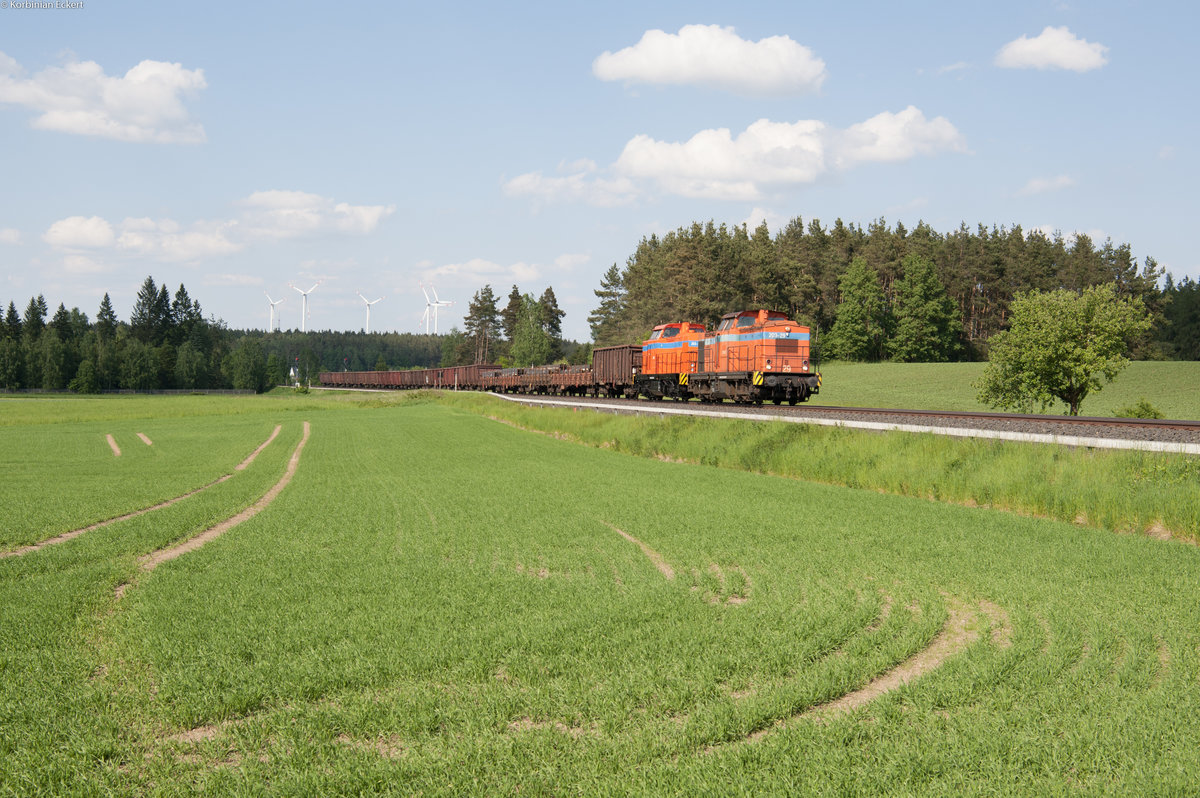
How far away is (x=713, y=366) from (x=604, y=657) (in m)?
32.2

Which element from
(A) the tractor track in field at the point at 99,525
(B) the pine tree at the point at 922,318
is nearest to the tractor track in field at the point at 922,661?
(A) the tractor track in field at the point at 99,525

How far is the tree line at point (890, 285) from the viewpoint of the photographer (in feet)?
320

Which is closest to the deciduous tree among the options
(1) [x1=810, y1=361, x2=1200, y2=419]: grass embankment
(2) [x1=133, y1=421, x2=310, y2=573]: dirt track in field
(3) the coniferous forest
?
(1) [x1=810, y1=361, x2=1200, y2=419]: grass embankment

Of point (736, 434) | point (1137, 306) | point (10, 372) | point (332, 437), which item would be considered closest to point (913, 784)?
point (736, 434)

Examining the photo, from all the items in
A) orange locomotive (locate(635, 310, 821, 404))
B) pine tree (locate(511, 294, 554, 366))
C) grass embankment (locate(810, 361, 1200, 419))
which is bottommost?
grass embankment (locate(810, 361, 1200, 419))

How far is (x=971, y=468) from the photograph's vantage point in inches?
677

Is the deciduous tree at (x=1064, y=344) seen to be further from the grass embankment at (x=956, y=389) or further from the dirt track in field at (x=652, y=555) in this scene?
the dirt track in field at (x=652, y=555)

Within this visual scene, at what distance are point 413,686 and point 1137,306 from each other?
4264cm

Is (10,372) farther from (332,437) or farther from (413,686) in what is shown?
(413,686)

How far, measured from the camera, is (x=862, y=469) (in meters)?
19.5

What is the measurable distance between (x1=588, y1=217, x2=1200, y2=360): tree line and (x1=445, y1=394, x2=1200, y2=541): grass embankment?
67.0 meters

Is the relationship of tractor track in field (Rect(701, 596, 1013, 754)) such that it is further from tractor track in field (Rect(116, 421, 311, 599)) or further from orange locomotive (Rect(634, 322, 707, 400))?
orange locomotive (Rect(634, 322, 707, 400))

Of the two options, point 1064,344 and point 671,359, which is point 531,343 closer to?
point 671,359

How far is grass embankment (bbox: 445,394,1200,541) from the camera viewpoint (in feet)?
44.3
